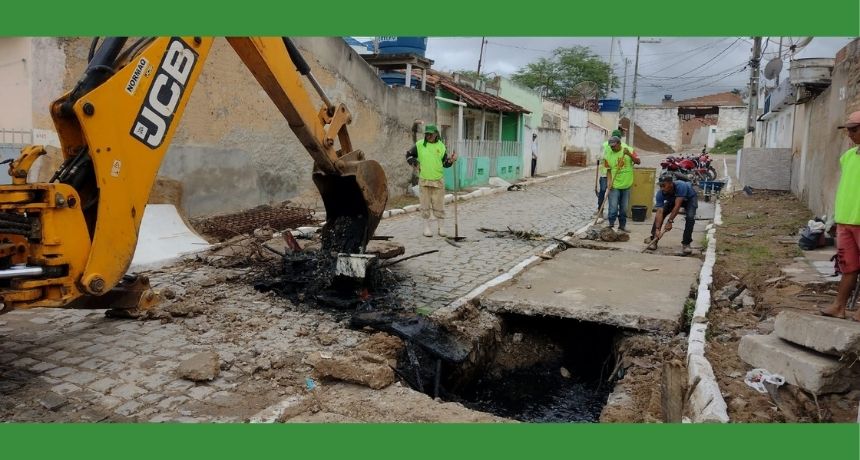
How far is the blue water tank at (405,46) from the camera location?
16547 millimetres

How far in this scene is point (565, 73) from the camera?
159 feet

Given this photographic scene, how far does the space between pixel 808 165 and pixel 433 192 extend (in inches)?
345

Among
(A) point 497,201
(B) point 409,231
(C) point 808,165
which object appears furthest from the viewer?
(A) point 497,201

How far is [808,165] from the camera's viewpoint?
1333cm

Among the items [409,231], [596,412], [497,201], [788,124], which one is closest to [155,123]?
[596,412]

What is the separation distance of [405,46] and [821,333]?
14298 mm

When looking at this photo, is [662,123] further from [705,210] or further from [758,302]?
[758,302]

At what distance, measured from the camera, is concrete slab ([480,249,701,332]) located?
19.0 ft

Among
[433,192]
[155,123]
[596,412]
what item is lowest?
[596,412]

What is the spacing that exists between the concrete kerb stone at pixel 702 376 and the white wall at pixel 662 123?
47221 mm

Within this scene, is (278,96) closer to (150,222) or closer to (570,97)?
(150,222)

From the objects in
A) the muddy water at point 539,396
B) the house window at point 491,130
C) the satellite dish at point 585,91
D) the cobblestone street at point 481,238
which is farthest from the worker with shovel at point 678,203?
the satellite dish at point 585,91

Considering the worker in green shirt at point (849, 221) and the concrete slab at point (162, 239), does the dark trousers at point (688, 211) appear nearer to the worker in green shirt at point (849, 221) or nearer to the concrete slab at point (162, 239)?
the worker in green shirt at point (849, 221)

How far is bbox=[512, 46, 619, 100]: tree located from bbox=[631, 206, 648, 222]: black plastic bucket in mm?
36846
